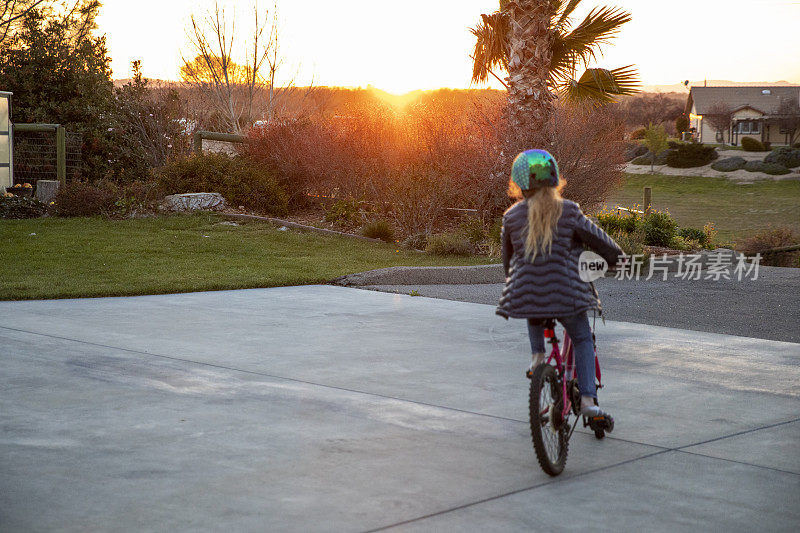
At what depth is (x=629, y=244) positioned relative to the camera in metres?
15.3

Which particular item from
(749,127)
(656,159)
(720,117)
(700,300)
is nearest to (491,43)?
(700,300)

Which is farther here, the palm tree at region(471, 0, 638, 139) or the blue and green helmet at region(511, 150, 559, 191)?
the palm tree at region(471, 0, 638, 139)

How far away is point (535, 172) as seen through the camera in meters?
4.91

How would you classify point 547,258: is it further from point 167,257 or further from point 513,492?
point 167,257

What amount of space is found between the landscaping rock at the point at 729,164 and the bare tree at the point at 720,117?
22.6 meters

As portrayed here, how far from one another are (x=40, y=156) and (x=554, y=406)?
2086 cm

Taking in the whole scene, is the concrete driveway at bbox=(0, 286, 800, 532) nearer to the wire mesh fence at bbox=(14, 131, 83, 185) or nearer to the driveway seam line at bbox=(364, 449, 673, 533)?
the driveway seam line at bbox=(364, 449, 673, 533)

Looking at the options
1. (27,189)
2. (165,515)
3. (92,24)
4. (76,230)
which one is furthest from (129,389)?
(92,24)

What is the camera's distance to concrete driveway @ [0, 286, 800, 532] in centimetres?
420


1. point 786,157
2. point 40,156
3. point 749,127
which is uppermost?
point 749,127

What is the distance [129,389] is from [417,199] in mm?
11536

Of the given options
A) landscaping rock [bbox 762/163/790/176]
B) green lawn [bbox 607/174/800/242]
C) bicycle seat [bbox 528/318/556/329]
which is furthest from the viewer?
landscaping rock [bbox 762/163/790/176]

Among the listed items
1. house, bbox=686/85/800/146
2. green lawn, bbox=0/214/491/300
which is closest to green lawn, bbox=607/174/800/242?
green lawn, bbox=0/214/491/300

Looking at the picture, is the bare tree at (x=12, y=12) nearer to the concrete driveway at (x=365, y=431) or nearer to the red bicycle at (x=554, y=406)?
the concrete driveway at (x=365, y=431)
